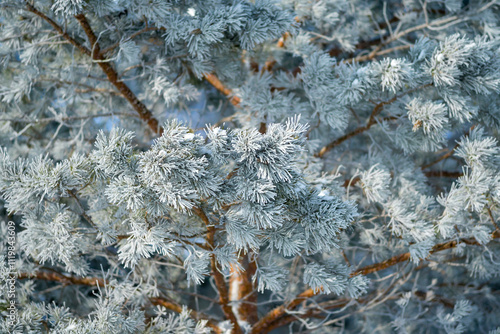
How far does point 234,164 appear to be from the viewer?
1038 mm

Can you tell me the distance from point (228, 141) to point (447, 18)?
1158mm

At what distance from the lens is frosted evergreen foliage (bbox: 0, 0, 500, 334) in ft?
3.06

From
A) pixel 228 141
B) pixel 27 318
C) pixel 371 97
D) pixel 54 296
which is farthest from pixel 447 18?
pixel 54 296

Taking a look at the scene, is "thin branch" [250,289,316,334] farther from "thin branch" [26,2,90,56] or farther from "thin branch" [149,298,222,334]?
"thin branch" [26,2,90,56]

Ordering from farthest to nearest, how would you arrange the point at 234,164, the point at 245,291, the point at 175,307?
the point at 245,291, the point at 175,307, the point at 234,164

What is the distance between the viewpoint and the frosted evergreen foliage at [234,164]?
93 centimetres

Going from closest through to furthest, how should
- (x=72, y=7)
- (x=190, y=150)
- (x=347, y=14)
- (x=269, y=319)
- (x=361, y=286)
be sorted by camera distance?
(x=190, y=150) → (x=72, y=7) → (x=361, y=286) → (x=269, y=319) → (x=347, y=14)

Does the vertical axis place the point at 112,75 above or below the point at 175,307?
above

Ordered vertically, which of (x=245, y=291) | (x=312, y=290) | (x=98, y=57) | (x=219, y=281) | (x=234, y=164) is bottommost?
(x=245, y=291)

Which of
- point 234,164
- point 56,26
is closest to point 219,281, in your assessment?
point 234,164

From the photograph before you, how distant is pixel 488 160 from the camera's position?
4.00 ft

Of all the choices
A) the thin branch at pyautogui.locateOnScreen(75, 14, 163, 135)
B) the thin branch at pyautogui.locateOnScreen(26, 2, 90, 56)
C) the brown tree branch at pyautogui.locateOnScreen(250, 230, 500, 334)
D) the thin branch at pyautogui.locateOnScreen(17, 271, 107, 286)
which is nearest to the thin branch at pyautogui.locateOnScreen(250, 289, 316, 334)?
the brown tree branch at pyautogui.locateOnScreen(250, 230, 500, 334)

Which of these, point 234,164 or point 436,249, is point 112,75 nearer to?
point 234,164

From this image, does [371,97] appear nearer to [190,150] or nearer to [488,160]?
[488,160]
